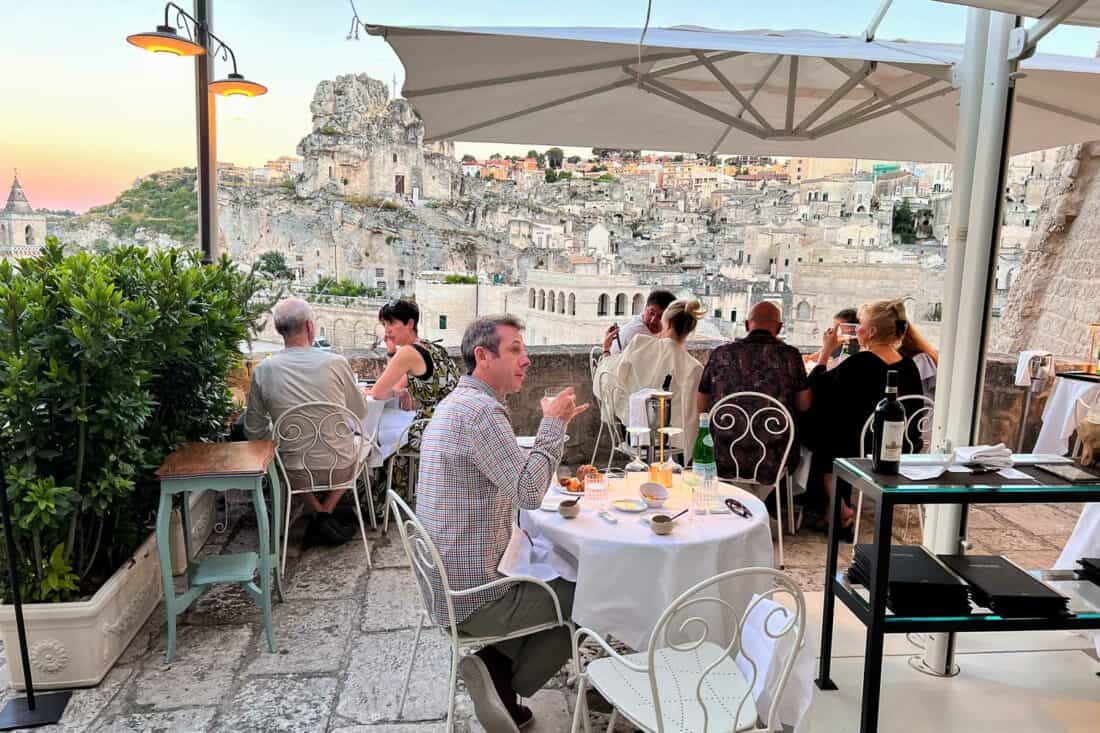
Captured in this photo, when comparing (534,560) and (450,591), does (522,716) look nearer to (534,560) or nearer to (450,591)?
(534,560)

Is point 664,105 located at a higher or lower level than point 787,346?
higher

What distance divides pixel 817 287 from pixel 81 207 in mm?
17075

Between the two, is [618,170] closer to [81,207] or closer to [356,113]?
[356,113]

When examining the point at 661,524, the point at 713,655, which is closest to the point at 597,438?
the point at 661,524

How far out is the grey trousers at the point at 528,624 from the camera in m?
2.16

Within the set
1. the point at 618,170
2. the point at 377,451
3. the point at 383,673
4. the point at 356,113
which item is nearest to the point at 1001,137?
the point at 383,673

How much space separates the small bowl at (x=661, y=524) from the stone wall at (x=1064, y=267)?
24.0ft

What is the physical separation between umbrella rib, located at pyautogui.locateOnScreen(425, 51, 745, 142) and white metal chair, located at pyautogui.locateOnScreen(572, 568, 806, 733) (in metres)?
2.36

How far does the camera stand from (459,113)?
12.4 ft

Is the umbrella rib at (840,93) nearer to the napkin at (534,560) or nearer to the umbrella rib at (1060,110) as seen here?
the umbrella rib at (1060,110)

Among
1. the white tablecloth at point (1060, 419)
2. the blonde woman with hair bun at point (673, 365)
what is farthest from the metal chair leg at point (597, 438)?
the white tablecloth at point (1060, 419)

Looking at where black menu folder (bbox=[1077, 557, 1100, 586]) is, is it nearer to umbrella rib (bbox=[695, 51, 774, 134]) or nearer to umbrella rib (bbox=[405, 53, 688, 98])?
umbrella rib (bbox=[695, 51, 774, 134])

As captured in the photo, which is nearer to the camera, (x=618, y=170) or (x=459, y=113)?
(x=459, y=113)

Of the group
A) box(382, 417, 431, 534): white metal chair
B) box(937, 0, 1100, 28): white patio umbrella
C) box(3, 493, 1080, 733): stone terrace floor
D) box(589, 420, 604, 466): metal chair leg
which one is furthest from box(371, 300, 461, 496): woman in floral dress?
box(937, 0, 1100, 28): white patio umbrella
